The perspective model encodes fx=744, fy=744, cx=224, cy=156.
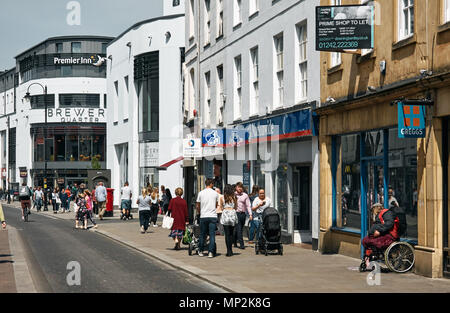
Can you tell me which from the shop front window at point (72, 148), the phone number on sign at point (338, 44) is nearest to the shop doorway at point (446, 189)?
the phone number on sign at point (338, 44)

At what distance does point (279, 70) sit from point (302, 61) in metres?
1.76

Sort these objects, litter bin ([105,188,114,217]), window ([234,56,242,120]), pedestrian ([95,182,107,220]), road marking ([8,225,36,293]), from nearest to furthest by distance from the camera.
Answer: road marking ([8,225,36,293]), window ([234,56,242,120]), pedestrian ([95,182,107,220]), litter bin ([105,188,114,217])

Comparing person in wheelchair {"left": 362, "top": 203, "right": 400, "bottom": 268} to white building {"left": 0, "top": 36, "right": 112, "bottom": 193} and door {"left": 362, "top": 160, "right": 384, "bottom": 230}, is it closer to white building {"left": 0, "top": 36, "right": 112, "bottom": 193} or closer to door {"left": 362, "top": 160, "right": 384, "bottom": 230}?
door {"left": 362, "top": 160, "right": 384, "bottom": 230}

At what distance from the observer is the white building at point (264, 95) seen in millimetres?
20875

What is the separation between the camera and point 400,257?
574 inches

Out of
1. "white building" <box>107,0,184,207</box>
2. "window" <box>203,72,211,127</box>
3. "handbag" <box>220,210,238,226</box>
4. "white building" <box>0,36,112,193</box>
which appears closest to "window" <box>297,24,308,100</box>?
"handbag" <box>220,210,238,226</box>

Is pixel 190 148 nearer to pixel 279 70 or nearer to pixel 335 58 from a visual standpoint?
pixel 279 70

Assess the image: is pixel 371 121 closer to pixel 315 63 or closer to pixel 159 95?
pixel 315 63

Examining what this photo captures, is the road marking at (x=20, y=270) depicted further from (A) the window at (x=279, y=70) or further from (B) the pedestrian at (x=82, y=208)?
(A) the window at (x=279, y=70)

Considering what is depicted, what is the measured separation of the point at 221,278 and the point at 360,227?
507 centimetres

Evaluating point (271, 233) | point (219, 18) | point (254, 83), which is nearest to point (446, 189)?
point (271, 233)

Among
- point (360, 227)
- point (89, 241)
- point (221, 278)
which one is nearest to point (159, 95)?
point (89, 241)

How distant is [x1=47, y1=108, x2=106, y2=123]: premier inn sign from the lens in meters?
75.7

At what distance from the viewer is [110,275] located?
1430cm
